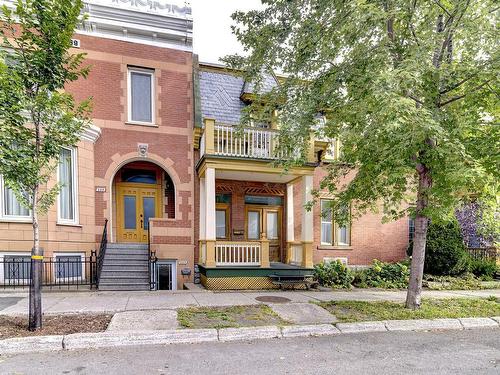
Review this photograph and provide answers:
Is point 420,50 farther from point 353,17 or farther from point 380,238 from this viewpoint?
point 380,238

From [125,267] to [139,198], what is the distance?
9.75ft

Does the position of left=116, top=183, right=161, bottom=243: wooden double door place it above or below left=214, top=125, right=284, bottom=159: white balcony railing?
below

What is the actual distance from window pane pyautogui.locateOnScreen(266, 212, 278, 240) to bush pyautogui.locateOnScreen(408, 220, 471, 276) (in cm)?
566

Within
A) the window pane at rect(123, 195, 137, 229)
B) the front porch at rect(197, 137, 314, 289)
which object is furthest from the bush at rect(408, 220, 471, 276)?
the window pane at rect(123, 195, 137, 229)

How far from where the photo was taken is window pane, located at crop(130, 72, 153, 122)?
37.4 ft

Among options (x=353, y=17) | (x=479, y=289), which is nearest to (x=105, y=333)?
(x=353, y=17)

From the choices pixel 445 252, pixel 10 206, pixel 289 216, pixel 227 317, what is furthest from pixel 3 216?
pixel 445 252

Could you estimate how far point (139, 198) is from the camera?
39.2 ft

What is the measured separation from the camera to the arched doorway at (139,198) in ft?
38.3

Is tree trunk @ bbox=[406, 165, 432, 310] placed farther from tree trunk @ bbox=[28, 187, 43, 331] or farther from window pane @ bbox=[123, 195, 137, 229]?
window pane @ bbox=[123, 195, 137, 229]

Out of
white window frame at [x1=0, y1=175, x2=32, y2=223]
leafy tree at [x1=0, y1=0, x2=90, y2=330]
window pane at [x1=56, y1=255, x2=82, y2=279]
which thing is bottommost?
window pane at [x1=56, y1=255, x2=82, y2=279]

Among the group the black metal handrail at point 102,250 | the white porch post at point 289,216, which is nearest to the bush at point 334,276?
the white porch post at point 289,216

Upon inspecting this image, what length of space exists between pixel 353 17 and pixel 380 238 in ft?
33.1

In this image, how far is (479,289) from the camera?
10953mm
